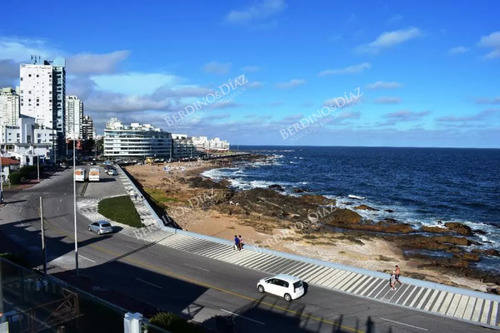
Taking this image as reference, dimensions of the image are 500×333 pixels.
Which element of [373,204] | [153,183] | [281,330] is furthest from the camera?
[153,183]

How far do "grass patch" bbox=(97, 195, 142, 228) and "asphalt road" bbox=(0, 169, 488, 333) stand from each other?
161 inches

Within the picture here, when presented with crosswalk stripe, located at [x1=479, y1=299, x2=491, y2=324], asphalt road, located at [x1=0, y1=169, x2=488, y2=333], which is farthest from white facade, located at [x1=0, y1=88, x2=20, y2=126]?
crosswalk stripe, located at [x1=479, y1=299, x2=491, y2=324]

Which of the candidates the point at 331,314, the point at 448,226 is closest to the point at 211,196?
the point at 448,226

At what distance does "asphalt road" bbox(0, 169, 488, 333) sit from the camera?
731 inches

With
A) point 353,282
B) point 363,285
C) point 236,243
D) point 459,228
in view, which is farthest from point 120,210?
point 459,228

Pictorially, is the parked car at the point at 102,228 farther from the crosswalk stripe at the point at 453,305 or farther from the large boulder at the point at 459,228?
the large boulder at the point at 459,228

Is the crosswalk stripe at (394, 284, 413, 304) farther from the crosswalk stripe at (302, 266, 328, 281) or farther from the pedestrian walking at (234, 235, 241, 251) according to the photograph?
the pedestrian walking at (234, 235, 241, 251)

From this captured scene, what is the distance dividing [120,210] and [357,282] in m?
29.0

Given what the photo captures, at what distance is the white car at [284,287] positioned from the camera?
20.8 m

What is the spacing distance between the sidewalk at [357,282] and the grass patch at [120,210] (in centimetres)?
528

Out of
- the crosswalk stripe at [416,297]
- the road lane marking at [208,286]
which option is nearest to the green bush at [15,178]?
the road lane marking at [208,286]

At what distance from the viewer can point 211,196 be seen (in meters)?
68.4

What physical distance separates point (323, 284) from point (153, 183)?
2775 inches

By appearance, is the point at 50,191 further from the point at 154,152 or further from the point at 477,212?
the point at 154,152
